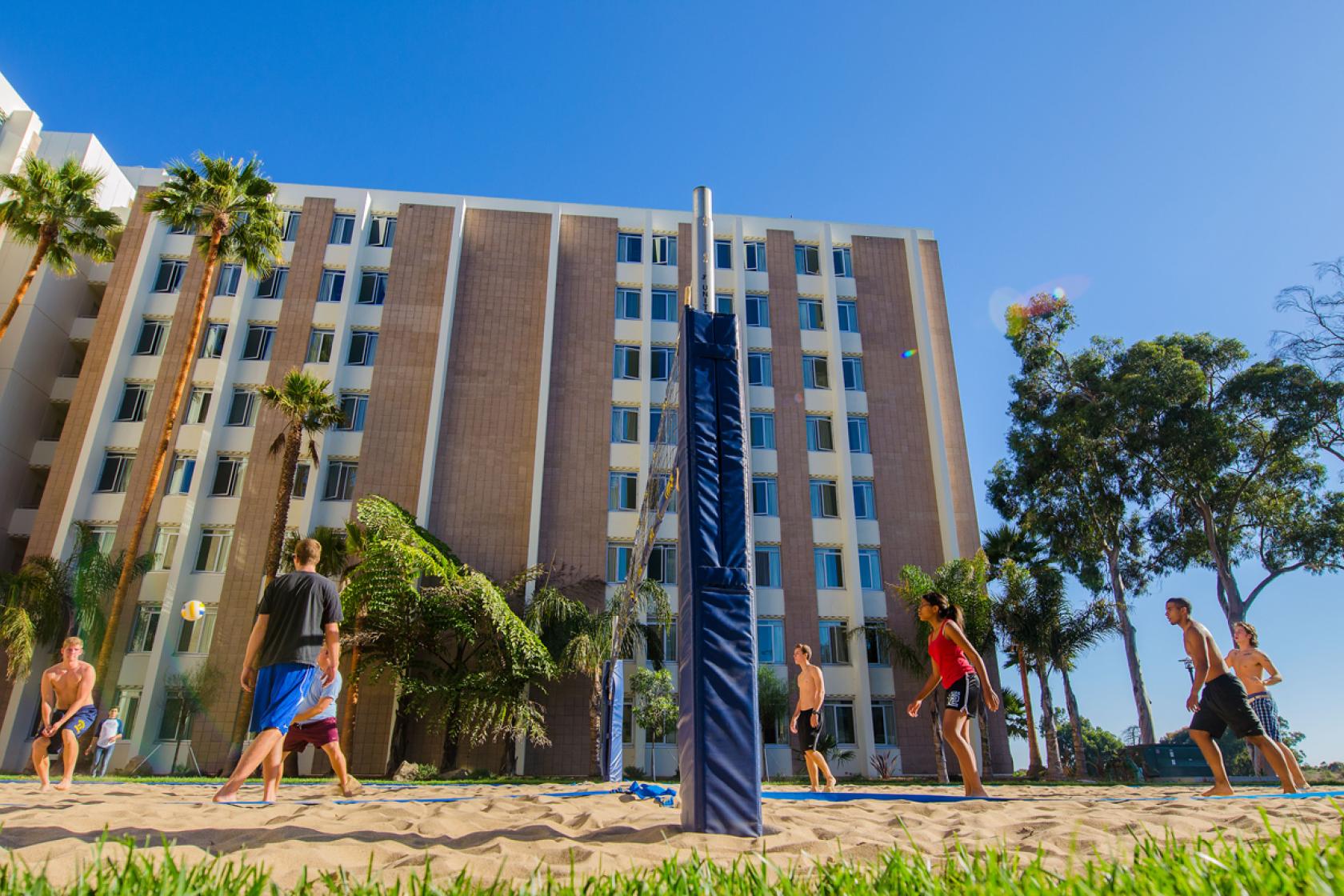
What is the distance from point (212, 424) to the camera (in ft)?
87.3

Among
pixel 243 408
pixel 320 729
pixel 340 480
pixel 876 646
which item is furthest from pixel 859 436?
pixel 320 729

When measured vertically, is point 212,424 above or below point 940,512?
above

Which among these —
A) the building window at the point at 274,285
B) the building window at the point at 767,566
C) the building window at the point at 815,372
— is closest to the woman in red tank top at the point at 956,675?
the building window at the point at 767,566

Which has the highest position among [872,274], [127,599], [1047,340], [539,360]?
[872,274]

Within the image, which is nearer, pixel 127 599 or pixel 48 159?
pixel 127 599

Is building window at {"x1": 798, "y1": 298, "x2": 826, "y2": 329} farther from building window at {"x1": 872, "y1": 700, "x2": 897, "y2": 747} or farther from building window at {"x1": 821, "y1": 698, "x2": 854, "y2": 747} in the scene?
building window at {"x1": 872, "y1": 700, "x2": 897, "y2": 747}

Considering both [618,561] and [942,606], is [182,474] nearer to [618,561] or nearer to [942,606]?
[618,561]

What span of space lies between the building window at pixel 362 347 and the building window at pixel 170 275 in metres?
6.53

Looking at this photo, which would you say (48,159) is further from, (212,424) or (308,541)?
(308,541)

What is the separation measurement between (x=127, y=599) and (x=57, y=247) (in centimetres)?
Answer: 1057

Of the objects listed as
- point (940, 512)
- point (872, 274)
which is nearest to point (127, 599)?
point (940, 512)

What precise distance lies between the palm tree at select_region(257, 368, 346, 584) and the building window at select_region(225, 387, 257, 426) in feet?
8.73

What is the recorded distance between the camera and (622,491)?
27.5m

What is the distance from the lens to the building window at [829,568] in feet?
89.2
